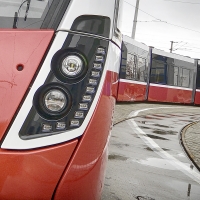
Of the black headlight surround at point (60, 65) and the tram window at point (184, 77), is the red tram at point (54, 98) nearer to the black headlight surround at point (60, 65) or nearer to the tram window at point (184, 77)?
the black headlight surround at point (60, 65)

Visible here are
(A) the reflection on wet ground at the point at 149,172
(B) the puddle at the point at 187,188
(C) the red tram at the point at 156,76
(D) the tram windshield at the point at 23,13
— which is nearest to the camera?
(D) the tram windshield at the point at 23,13

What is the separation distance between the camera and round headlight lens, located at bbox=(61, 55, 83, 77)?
4.85 ft

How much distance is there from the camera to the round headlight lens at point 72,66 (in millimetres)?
1478

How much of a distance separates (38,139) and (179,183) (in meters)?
3.12

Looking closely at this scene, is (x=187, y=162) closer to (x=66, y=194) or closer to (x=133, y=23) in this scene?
(x=66, y=194)

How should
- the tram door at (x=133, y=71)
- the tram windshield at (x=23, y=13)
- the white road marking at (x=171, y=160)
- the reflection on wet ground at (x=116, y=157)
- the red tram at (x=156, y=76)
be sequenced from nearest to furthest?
the tram windshield at (x=23, y=13), the white road marking at (x=171, y=160), the reflection on wet ground at (x=116, y=157), the tram door at (x=133, y=71), the red tram at (x=156, y=76)

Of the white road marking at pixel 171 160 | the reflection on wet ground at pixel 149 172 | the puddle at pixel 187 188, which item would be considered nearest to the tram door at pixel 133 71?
the white road marking at pixel 171 160

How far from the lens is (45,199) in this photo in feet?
4.62

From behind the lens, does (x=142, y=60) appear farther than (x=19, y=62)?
Yes

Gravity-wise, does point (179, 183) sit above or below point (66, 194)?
below

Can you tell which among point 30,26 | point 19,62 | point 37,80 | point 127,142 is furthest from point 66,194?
point 127,142

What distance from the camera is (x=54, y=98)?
57.6 inches

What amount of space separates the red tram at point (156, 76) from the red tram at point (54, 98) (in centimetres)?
1566

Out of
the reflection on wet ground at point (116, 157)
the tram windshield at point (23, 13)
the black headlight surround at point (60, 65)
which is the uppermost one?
the tram windshield at point (23, 13)
